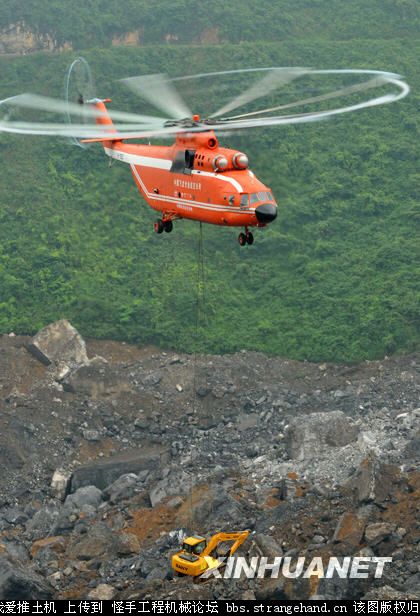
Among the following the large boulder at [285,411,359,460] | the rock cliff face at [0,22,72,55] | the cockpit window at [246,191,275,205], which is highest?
the cockpit window at [246,191,275,205]

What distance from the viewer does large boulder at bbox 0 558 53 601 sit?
1944 inches

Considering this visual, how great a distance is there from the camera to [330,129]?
90625mm

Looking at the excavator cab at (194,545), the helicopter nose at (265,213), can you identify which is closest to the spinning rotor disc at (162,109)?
the helicopter nose at (265,213)

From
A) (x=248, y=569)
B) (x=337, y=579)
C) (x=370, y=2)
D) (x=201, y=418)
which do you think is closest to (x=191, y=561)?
(x=248, y=569)

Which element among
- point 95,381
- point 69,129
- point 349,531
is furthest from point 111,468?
point 69,129

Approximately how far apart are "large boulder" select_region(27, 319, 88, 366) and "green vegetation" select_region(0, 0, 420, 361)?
436 centimetres

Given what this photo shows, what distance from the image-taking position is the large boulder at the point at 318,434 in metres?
60.8

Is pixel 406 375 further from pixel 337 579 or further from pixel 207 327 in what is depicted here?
pixel 337 579

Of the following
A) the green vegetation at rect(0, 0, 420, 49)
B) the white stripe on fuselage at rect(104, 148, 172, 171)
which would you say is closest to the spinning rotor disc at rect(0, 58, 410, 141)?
the white stripe on fuselage at rect(104, 148, 172, 171)

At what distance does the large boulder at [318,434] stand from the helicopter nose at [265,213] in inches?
786

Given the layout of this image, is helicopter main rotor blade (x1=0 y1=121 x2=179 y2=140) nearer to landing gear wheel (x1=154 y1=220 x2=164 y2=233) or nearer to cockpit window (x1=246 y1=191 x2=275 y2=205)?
cockpit window (x1=246 y1=191 x2=275 y2=205)

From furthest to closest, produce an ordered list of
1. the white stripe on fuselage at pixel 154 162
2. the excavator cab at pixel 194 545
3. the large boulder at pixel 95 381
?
the large boulder at pixel 95 381, the excavator cab at pixel 194 545, the white stripe on fuselage at pixel 154 162

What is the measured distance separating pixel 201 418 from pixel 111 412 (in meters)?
4.65

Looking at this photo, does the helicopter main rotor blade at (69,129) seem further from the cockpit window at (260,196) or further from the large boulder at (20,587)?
the large boulder at (20,587)
